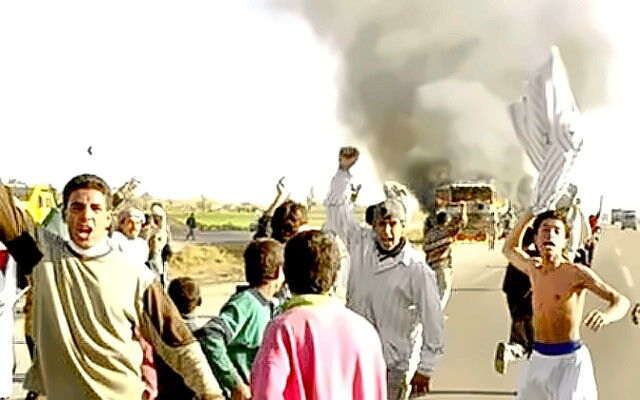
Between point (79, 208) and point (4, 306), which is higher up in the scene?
point (79, 208)

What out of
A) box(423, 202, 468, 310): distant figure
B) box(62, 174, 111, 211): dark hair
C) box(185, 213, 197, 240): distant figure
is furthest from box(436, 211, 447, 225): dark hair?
box(185, 213, 197, 240): distant figure

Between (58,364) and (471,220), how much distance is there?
16294 millimetres

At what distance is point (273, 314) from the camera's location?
3178mm

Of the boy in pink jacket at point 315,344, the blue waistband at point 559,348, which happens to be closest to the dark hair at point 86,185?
the boy in pink jacket at point 315,344

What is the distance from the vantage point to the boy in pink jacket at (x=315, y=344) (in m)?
2.37

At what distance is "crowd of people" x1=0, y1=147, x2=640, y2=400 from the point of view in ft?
7.96

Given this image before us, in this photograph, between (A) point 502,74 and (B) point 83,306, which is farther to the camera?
(A) point 502,74

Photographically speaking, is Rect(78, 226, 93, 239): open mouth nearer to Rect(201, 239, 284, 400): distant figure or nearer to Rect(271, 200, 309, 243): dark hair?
Rect(201, 239, 284, 400): distant figure

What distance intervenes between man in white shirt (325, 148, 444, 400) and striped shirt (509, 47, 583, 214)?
54cm

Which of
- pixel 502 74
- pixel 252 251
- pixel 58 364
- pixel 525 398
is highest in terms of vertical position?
pixel 502 74

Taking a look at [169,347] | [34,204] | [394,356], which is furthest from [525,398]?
[34,204]

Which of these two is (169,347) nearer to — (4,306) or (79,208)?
(79,208)

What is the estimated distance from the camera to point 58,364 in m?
2.69

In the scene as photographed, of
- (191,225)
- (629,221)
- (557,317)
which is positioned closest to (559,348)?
(557,317)
